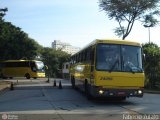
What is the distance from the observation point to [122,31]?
52.7 metres

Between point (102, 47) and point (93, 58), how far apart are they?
0.71m

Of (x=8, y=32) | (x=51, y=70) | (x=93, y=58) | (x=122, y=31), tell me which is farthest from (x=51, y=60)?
(x=93, y=58)

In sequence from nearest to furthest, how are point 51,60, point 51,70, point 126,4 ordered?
1. point 126,4
2. point 51,70
3. point 51,60

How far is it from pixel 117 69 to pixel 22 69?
48.3m

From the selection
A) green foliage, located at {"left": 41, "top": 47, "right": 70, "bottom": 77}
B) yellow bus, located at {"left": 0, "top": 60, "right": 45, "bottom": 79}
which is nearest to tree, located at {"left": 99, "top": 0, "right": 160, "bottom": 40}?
yellow bus, located at {"left": 0, "top": 60, "right": 45, "bottom": 79}

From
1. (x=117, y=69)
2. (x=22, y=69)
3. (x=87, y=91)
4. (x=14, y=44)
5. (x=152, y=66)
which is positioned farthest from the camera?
(x=14, y=44)

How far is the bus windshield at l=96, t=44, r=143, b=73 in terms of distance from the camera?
19.4 m

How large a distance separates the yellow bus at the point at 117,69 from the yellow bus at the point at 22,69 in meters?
45.4

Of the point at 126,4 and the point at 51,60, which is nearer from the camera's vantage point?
the point at 126,4

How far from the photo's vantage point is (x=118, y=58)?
64.1 ft

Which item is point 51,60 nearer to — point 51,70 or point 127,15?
point 51,70

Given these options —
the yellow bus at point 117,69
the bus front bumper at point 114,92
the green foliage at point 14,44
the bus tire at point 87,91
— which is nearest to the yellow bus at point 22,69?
the green foliage at point 14,44

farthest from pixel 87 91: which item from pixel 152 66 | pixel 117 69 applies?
pixel 152 66

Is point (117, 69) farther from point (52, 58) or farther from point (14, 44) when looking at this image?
point (52, 58)
